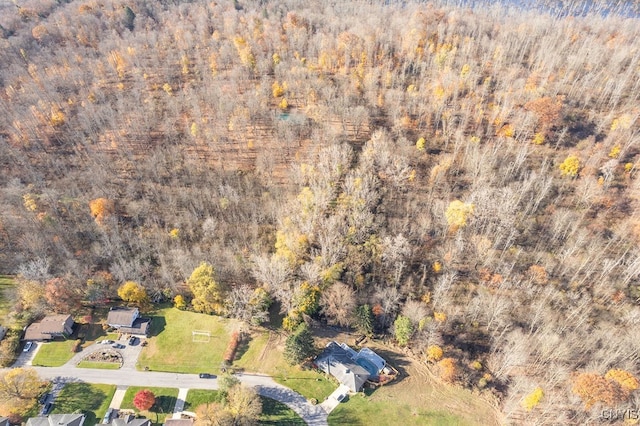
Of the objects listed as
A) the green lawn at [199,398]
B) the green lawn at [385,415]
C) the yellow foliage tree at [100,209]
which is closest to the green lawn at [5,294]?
the yellow foliage tree at [100,209]

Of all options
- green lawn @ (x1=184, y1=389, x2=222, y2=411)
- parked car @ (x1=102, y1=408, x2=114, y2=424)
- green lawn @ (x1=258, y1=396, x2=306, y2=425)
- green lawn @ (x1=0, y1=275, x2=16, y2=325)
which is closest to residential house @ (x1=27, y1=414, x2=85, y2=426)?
parked car @ (x1=102, y1=408, x2=114, y2=424)

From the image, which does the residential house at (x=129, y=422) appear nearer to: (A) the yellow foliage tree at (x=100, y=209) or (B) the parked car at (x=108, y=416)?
(B) the parked car at (x=108, y=416)

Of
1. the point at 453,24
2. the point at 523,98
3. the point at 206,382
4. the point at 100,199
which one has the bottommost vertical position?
the point at 206,382

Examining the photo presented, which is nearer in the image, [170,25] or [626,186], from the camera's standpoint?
[626,186]

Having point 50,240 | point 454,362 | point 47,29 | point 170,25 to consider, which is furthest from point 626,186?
point 47,29

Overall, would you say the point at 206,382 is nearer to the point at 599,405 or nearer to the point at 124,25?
the point at 599,405

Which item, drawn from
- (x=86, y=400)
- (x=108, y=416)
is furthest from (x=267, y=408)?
(x=86, y=400)

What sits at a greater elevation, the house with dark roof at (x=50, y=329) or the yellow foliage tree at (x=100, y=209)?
the yellow foliage tree at (x=100, y=209)
